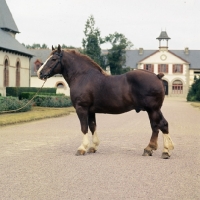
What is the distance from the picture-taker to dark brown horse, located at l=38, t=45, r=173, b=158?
1020cm

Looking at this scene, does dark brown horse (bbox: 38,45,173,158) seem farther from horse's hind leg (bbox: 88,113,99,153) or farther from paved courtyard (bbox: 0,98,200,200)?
paved courtyard (bbox: 0,98,200,200)

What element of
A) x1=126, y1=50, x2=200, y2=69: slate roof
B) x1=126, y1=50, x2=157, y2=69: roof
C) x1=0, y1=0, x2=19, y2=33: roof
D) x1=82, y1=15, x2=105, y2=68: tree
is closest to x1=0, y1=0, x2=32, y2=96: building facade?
x1=0, y1=0, x2=19, y2=33: roof

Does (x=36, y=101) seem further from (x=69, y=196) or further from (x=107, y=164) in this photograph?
(x=69, y=196)

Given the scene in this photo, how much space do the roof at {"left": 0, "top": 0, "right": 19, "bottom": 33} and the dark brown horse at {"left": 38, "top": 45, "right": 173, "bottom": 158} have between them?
121 feet

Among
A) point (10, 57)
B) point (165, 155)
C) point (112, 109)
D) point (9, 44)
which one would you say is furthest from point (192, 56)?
point (165, 155)

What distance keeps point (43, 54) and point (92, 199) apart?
68.3m

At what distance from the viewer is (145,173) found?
802 cm

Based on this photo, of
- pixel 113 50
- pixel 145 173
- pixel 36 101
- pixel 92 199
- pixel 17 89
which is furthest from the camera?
pixel 113 50

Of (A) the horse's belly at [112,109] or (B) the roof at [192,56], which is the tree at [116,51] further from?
(A) the horse's belly at [112,109]

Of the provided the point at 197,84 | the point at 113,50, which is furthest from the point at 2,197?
the point at 113,50

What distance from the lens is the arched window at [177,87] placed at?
89.8 meters

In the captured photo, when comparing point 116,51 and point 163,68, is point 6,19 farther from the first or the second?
point 163,68

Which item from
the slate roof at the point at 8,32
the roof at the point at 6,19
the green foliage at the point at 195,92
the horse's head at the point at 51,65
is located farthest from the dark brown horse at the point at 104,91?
the green foliage at the point at 195,92

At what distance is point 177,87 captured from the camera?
90.1 metres
